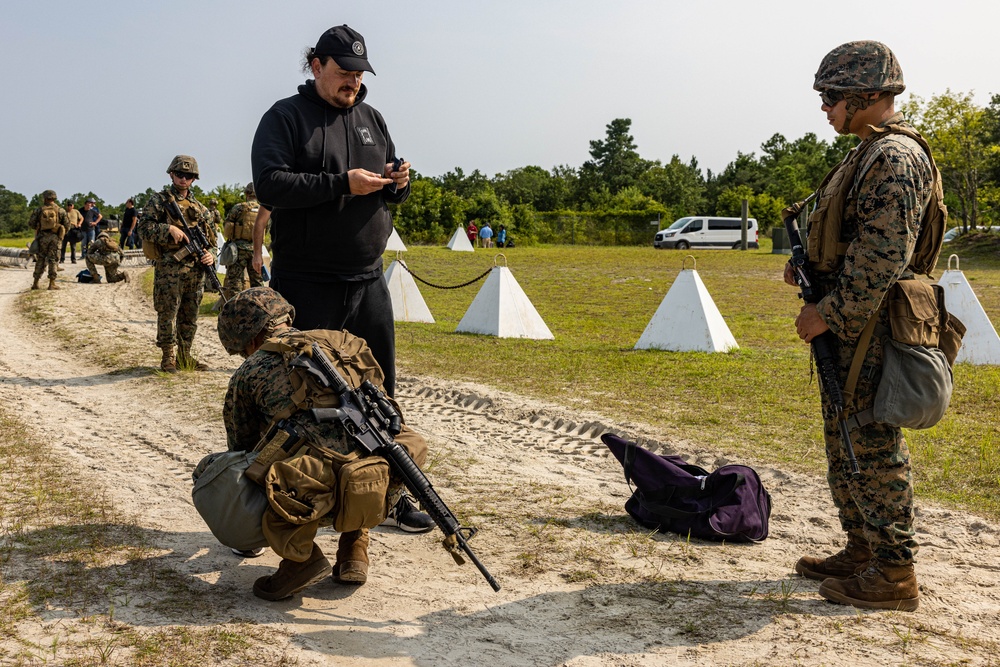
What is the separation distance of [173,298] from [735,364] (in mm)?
6265

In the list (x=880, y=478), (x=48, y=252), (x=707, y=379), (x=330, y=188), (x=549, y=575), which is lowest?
(x=549, y=575)

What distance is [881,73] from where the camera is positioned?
3.76 meters

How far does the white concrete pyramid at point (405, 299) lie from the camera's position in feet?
48.6

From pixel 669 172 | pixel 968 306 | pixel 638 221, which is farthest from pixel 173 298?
pixel 669 172

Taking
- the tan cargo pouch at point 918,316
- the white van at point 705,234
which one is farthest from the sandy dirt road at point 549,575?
the white van at point 705,234

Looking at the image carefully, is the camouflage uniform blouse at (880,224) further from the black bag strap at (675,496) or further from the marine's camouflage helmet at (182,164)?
the marine's camouflage helmet at (182,164)

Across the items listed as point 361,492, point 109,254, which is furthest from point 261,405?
point 109,254

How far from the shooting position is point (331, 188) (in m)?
4.33

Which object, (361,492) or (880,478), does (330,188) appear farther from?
(880,478)

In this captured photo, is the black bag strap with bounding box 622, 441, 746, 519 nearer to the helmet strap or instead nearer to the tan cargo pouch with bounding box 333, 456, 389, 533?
the tan cargo pouch with bounding box 333, 456, 389, 533

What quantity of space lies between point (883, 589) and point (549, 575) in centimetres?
151

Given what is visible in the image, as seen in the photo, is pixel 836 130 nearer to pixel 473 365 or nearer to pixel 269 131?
pixel 269 131

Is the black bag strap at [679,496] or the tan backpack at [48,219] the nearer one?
the black bag strap at [679,496]

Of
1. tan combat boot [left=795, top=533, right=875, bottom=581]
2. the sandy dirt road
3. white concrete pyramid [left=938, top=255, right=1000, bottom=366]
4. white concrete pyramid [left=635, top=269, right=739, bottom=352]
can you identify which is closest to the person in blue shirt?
white concrete pyramid [left=635, top=269, right=739, bottom=352]
